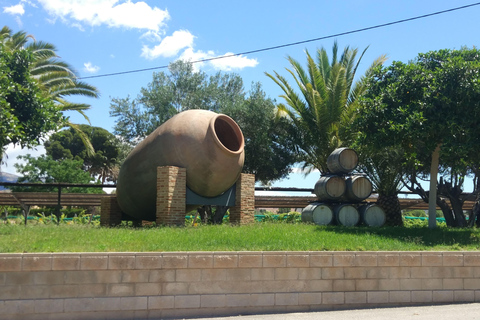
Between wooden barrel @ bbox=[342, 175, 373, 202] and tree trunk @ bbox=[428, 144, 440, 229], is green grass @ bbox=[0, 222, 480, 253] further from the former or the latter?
wooden barrel @ bbox=[342, 175, 373, 202]

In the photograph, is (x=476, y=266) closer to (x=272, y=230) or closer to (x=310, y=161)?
(x=272, y=230)

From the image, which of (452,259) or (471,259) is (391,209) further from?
(452,259)

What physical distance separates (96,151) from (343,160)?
33.8 metres

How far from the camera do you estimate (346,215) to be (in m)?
14.2

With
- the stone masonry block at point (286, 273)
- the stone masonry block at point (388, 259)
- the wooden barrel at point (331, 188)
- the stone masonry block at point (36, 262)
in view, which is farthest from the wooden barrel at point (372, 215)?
the stone masonry block at point (36, 262)

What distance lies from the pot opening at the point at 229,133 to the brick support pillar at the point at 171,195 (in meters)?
1.95

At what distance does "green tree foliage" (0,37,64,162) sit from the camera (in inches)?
477

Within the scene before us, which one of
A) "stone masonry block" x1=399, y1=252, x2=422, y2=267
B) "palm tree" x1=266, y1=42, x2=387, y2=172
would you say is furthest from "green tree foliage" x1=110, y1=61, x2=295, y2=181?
"stone masonry block" x1=399, y1=252, x2=422, y2=267

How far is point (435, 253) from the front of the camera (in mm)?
8641

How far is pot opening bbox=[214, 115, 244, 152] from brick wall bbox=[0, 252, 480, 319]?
18.9 feet

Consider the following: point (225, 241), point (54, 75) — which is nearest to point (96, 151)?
point (54, 75)

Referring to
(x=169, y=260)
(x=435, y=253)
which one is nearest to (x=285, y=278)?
(x=169, y=260)

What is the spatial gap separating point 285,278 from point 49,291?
376cm

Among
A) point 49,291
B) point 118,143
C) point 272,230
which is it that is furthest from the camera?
point 118,143
